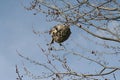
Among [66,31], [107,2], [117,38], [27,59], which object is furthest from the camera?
[27,59]

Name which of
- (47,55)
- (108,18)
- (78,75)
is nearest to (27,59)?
(47,55)

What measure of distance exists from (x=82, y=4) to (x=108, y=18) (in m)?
0.65

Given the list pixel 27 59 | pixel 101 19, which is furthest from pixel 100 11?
pixel 27 59

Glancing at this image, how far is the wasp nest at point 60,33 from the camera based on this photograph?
15.9 feet

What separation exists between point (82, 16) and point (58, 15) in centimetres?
53

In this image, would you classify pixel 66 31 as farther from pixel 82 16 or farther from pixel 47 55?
pixel 47 55

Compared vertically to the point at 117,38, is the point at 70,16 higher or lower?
higher

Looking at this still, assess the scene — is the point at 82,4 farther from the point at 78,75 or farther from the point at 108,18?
the point at 78,75

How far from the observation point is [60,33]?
4840 millimetres

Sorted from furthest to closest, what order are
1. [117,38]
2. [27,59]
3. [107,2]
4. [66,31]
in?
[27,59], [117,38], [107,2], [66,31]

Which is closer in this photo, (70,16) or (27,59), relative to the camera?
(70,16)

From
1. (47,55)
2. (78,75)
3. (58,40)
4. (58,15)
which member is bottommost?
(78,75)

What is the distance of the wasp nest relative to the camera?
15.9 ft

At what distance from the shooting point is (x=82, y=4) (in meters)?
5.74
